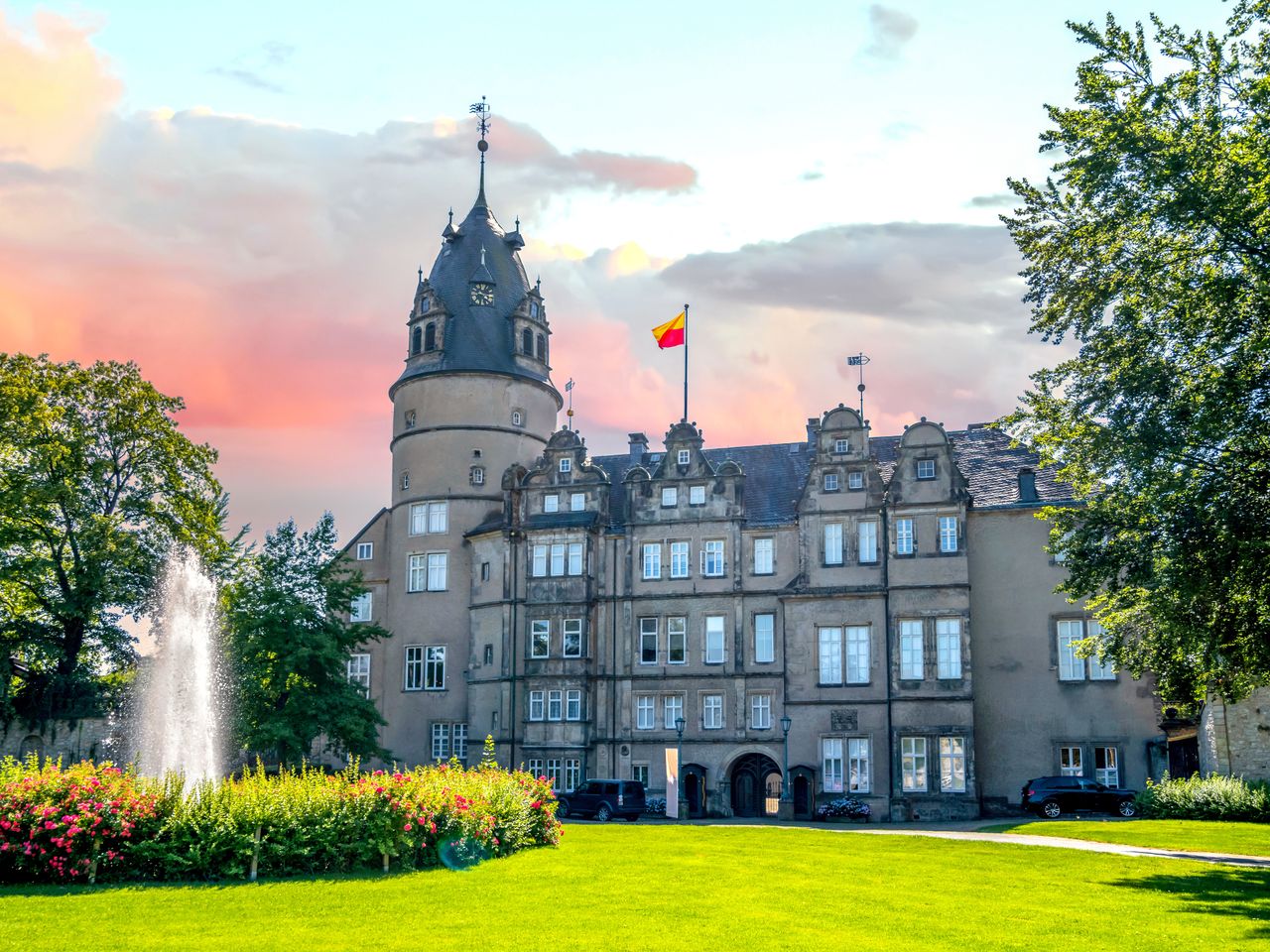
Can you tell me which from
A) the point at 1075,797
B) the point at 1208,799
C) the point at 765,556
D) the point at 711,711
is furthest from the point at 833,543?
the point at 1208,799

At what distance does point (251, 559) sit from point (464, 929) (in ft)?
113

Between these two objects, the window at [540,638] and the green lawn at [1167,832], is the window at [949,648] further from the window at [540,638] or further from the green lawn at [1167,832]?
the window at [540,638]

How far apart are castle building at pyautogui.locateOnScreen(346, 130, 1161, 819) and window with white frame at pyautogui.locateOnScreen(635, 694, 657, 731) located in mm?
89

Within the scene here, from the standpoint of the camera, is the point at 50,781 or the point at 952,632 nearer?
the point at 50,781

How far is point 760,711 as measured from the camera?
2229 inches

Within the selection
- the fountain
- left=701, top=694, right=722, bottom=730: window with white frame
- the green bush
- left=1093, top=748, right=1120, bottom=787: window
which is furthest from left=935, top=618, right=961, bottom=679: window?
the fountain

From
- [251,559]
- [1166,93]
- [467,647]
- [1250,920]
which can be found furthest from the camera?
[467,647]

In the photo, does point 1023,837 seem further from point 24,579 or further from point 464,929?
point 24,579

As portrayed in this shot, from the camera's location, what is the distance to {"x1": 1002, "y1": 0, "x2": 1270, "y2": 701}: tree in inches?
1169

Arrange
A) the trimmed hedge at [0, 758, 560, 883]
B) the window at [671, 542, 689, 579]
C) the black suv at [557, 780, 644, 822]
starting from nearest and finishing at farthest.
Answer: the trimmed hedge at [0, 758, 560, 883], the black suv at [557, 780, 644, 822], the window at [671, 542, 689, 579]

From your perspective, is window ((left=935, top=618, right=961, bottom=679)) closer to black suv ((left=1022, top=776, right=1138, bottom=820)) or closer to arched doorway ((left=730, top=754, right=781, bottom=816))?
black suv ((left=1022, top=776, right=1138, bottom=820))

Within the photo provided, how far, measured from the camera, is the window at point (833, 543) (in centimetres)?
5644

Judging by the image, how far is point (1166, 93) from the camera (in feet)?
103

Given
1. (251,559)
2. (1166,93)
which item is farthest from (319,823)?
(251,559)
